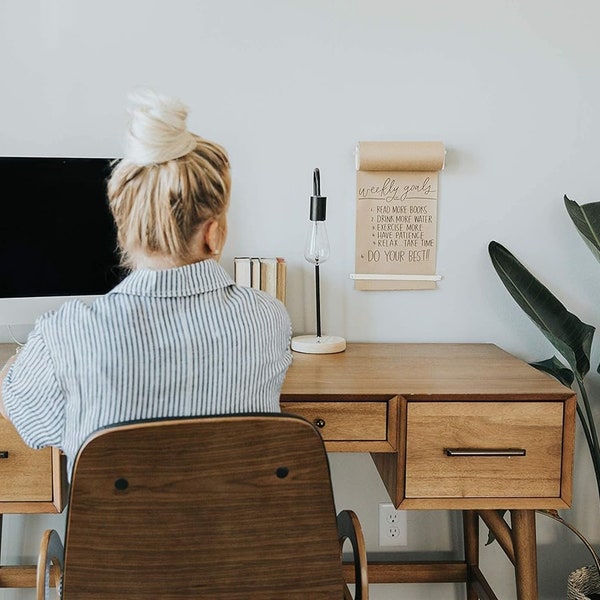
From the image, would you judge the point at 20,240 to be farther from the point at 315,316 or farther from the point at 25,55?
the point at 315,316

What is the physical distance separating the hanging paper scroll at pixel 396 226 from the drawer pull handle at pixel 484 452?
591mm

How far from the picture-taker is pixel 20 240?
1.83m

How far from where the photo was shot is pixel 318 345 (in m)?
1.95

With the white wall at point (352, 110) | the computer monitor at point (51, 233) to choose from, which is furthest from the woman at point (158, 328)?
the white wall at point (352, 110)

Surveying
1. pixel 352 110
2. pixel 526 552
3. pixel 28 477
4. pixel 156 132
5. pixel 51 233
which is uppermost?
pixel 352 110

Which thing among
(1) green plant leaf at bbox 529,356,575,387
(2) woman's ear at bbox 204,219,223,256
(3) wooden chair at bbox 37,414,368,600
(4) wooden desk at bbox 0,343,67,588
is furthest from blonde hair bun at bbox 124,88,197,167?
(1) green plant leaf at bbox 529,356,575,387

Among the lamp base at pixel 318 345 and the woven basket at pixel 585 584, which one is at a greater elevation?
the lamp base at pixel 318 345

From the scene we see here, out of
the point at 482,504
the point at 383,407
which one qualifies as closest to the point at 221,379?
the point at 383,407

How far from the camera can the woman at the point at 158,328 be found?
3.66 ft

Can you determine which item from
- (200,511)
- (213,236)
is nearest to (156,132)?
(213,236)

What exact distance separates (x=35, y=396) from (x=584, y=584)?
1482 millimetres

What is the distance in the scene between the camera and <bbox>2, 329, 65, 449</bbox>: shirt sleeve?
46.1 inches

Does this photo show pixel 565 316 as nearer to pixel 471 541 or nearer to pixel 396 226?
pixel 396 226

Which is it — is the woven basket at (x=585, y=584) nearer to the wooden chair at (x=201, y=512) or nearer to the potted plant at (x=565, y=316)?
the potted plant at (x=565, y=316)
